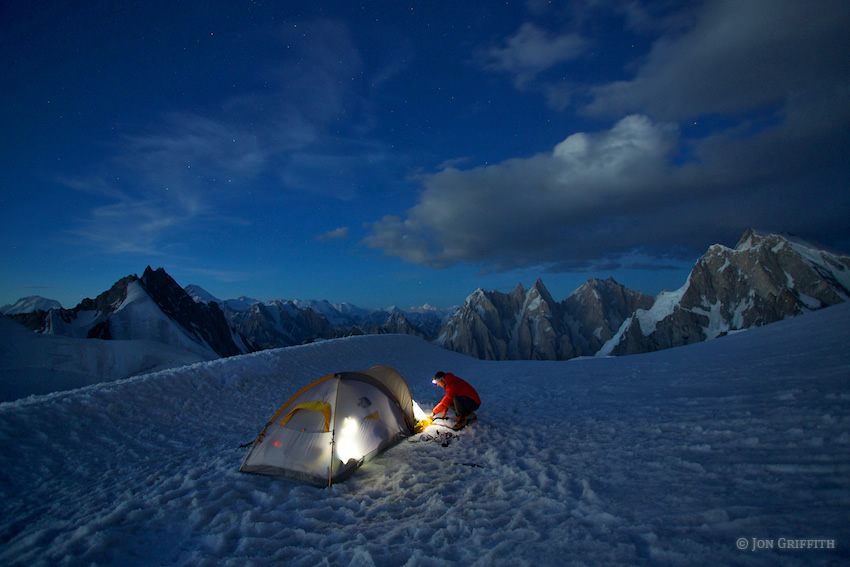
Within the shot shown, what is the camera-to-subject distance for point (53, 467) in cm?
889

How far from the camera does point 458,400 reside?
1063 cm

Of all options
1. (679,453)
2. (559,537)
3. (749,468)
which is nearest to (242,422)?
(559,537)

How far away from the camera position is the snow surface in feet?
14.4

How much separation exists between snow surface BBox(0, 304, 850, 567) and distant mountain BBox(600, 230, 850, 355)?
192582 millimetres

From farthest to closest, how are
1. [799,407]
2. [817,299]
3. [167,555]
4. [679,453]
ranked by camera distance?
[817,299]
[799,407]
[679,453]
[167,555]

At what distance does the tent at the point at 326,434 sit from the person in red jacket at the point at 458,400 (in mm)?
2036

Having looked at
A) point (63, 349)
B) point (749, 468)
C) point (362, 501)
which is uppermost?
point (63, 349)

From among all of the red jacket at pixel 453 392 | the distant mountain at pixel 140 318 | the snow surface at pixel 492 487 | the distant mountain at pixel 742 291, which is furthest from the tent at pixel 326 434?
the distant mountain at pixel 742 291

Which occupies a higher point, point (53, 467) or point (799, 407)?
point (799, 407)

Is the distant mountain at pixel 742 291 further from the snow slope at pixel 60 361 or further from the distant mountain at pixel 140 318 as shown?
the snow slope at pixel 60 361

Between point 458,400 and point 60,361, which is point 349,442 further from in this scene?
point 60,361

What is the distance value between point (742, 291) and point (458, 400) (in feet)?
817

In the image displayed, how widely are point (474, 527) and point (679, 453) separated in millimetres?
4868

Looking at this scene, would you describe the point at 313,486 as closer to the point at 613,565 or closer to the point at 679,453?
the point at 613,565
